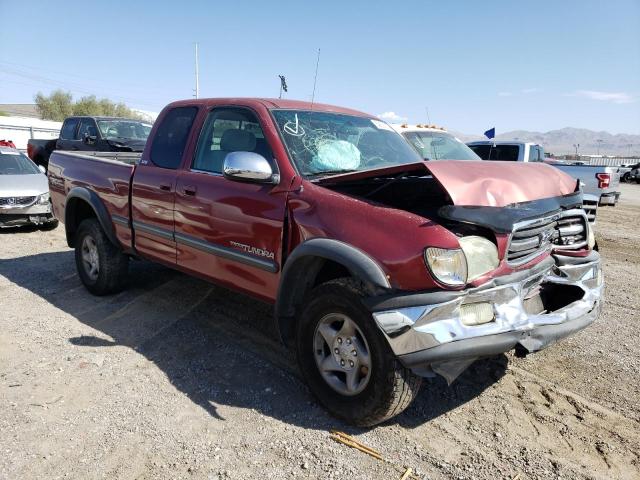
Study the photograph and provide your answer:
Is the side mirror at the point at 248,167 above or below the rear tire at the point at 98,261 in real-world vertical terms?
above

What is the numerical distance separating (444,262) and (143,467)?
194 cm

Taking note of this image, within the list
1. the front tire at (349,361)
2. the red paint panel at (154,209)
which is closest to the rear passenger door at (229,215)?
the red paint panel at (154,209)

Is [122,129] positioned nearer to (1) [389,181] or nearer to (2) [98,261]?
(2) [98,261]

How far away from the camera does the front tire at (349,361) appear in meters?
2.76

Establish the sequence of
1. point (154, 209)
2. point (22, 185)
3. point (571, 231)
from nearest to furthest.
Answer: point (571, 231) → point (154, 209) → point (22, 185)

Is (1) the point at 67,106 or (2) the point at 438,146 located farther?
(1) the point at 67,106

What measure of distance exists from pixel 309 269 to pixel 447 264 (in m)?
0.96

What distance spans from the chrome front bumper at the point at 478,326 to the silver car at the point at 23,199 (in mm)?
8070

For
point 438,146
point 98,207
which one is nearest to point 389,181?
point 98,207

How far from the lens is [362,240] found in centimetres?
285

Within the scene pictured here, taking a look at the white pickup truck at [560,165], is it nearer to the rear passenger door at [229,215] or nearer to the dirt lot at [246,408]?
the dirt lot at [246,408]

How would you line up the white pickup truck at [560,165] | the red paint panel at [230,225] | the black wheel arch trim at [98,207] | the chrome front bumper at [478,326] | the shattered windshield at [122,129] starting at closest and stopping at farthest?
1. the chrome front bumper at [478,326]
2. the red paint panel at [230,225]
3. the black wheel arch trim at [98,207]
4. the white pickup truck at [560,165]
5. the shattered windshield at [122,129]

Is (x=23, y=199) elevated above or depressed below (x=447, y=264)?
below

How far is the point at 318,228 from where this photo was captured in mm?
3076
